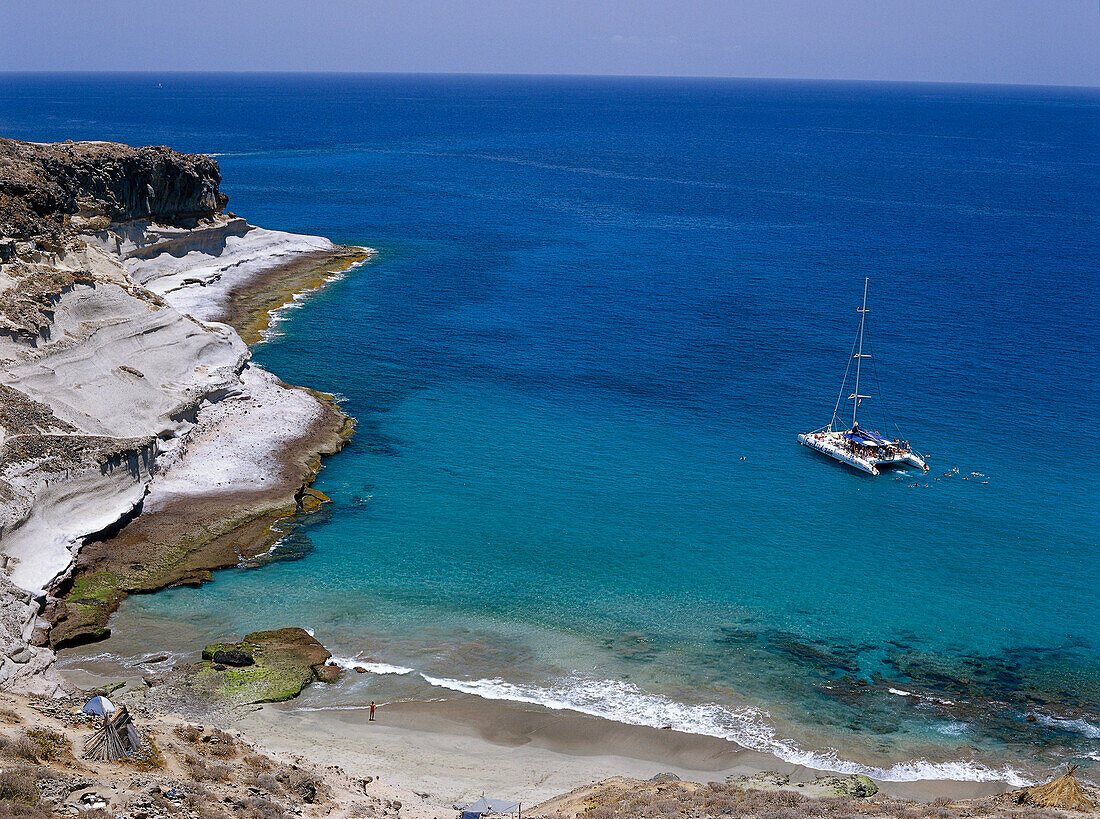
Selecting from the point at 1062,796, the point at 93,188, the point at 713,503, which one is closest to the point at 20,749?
the point at 1062,796

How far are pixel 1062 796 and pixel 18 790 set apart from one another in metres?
28.7

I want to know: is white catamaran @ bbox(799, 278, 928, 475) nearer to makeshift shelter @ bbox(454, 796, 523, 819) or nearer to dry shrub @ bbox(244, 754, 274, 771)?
makeshift shelter @ bbox(454, 796, 523, 819)

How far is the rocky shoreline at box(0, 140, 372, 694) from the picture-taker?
42438 mm

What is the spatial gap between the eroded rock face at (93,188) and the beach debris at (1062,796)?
58247 mm

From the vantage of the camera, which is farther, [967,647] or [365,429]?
[365,429]

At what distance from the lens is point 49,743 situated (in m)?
26.7

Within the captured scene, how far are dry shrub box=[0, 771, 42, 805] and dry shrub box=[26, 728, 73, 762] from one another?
2.95m

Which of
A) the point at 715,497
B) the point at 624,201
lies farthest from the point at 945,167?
the point at 715,497

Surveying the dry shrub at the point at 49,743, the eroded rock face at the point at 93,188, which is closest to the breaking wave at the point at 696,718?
the dry shrub at the point at 49,743

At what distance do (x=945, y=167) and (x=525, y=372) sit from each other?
15149 centimetres

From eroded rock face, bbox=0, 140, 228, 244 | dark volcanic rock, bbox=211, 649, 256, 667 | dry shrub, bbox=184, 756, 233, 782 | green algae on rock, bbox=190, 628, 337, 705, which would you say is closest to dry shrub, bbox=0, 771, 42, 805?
dry shrub, bbox=184, 756, 233, 782

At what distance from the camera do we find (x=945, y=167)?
19725cm

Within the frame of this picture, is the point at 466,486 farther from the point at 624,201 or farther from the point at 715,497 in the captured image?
the point at 624,201

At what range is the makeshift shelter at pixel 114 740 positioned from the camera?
26859mm
